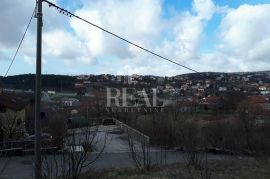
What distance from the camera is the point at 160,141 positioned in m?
37.9

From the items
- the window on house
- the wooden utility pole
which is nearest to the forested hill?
the window on house

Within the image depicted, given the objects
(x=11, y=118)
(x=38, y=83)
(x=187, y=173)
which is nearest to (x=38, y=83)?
(x=38, y=83)

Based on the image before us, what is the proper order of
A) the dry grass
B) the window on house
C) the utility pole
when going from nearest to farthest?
1. the utility pole
2. the dry grass
3. the window on house

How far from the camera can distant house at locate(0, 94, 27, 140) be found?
1233 inches

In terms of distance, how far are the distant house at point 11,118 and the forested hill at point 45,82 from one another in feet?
5.85

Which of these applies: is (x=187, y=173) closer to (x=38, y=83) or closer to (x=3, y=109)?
(x=38, y=83)

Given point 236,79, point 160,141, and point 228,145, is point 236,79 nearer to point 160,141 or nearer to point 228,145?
point 160,141

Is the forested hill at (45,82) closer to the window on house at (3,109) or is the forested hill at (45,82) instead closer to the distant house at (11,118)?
the distant house at (11,118)

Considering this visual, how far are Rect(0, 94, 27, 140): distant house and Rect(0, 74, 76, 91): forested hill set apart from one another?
178 centimetres

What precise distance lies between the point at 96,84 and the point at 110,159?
51.4 m

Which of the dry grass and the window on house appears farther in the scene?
the window on house

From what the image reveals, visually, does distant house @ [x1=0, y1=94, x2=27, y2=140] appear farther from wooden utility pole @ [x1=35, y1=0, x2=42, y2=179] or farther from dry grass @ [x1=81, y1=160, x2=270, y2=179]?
wooden utility pole @ [x1=35, y1=0, x2=42, y2=179]

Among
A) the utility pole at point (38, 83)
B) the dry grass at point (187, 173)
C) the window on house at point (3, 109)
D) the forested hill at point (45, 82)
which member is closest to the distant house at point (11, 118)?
the window on house at point (3, 109)

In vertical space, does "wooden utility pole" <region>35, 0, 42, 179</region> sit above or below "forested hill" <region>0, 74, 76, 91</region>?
below
